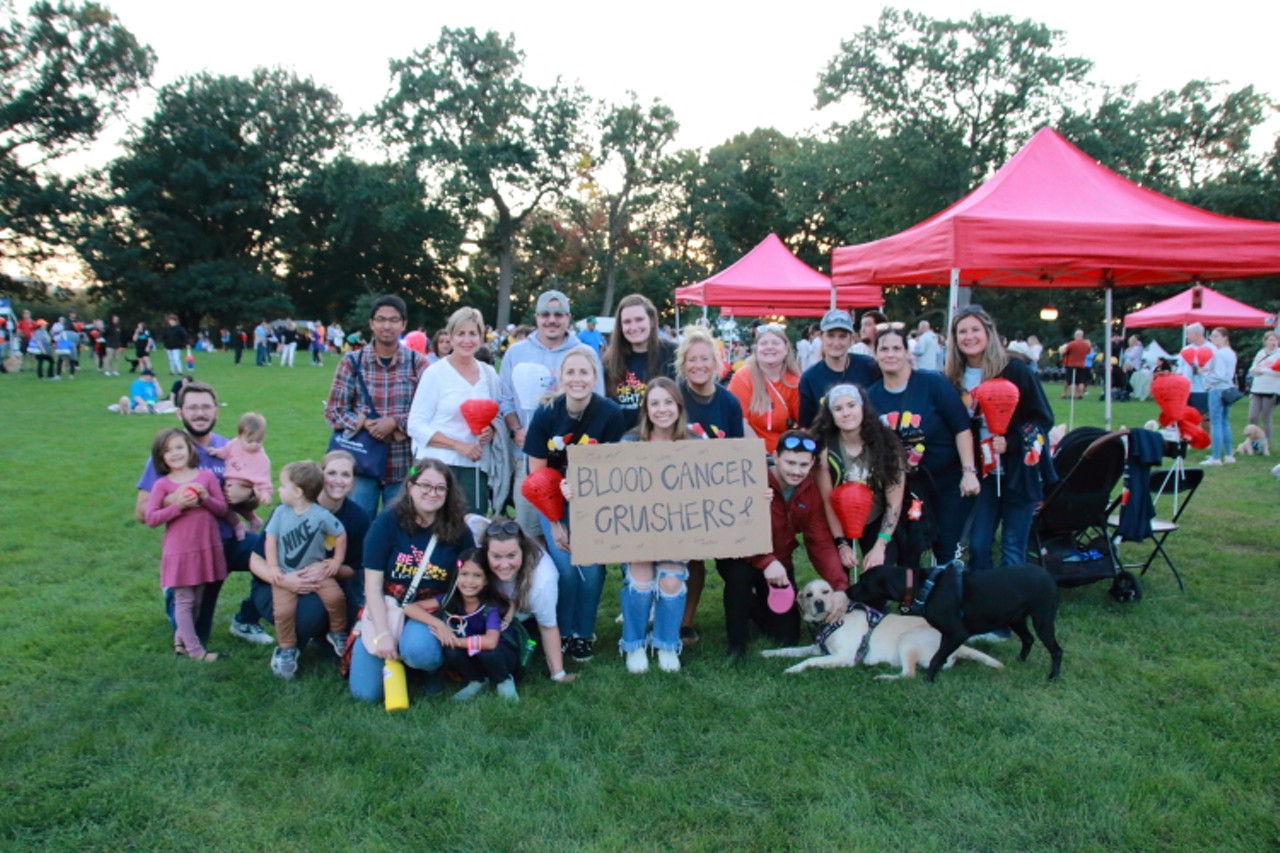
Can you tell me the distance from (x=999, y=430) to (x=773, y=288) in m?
10.4

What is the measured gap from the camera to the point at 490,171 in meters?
43.8

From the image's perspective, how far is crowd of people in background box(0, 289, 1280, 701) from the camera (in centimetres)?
402

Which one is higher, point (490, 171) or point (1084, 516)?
point (490, 171)

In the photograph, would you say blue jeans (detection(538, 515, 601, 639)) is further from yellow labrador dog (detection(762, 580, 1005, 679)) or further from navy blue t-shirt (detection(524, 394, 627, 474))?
yellow labrador dog (detection(762, 580, 1005, 679))

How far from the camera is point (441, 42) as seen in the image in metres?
44.2

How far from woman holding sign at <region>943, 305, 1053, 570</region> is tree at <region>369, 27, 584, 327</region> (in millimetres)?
41924

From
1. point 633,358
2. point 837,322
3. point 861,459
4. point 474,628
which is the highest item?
point 837,322

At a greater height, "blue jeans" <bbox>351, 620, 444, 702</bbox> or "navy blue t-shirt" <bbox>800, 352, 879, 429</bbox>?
"navy blue t-shirt" <bbox>800, 352, 879, 429</bbox>

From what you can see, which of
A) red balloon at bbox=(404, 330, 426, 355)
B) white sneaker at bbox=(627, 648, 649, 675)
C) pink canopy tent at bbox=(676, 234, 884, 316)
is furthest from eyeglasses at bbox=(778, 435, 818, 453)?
pink canopy tent at bbox=(676, 234, 884, 316)

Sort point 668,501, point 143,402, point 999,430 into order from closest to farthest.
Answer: point 668,501, point 999,430, point 143,402

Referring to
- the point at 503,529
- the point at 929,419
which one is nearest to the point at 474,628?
the point at 503,529

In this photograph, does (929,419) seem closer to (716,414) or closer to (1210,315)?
(716,414)

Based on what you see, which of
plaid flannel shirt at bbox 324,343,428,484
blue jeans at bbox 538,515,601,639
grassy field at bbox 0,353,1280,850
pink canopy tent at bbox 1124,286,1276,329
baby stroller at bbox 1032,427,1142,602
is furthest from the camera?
pink canopy tent at bbox 1124,286,1276,329

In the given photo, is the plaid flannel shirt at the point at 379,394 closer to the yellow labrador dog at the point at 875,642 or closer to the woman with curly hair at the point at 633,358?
the woman with curly hair at the point at 633,358
